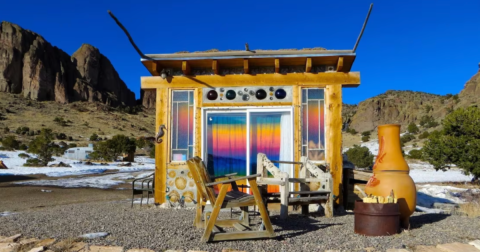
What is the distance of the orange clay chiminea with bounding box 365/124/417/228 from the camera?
4.89m

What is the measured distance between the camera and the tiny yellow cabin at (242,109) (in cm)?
743

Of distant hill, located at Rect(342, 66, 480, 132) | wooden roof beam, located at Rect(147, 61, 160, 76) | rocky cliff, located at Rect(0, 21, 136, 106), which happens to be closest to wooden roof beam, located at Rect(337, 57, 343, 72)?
wooden roof beam, located at Rect(147, 61, 160, 76)

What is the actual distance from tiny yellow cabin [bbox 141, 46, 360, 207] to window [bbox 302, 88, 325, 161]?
0.06 feet

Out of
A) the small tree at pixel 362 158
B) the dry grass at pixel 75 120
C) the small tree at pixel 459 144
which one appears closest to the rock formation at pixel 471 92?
the small tree at pixel 362 158

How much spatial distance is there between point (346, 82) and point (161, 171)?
160 inches

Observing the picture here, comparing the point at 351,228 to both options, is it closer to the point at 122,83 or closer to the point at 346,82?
the point at 346,82

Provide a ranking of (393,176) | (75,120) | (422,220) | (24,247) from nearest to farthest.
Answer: (24,247)
(393,176)
(422,220)
(75,120)

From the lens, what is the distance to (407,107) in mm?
64500

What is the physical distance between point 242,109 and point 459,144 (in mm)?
13558

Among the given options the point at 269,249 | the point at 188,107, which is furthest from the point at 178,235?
the point at 188,107

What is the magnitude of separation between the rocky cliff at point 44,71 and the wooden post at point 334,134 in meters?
72.1

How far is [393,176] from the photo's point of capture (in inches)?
196

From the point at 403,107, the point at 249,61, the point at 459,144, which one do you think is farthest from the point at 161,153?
the point at 403,107

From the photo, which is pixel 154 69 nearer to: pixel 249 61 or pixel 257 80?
pixel 249 61
